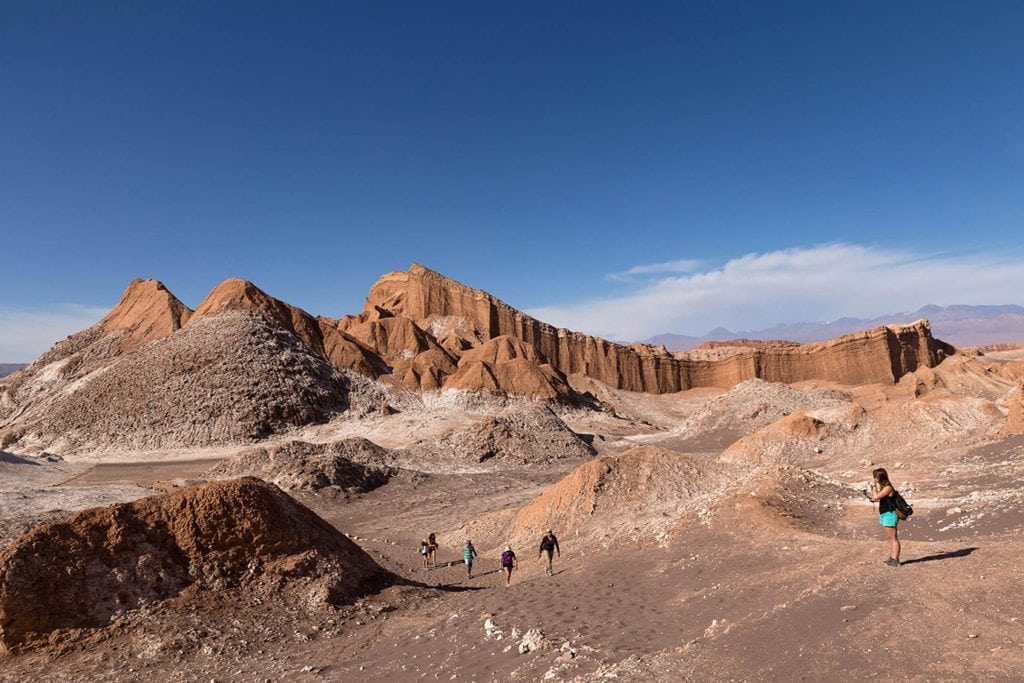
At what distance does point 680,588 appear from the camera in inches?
466


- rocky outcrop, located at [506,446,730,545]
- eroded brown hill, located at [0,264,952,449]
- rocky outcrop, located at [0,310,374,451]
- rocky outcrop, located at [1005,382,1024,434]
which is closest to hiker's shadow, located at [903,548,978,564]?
rocky outcrop, located at [506,446,730,545]

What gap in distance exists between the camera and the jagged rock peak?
214 feet

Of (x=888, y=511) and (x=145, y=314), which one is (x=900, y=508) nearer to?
(x=888, y=511)

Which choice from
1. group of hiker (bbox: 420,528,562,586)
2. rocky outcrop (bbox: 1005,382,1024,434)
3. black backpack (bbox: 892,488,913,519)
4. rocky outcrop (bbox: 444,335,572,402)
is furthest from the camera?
rocky outcrop (bbox: 444,335,572,402)

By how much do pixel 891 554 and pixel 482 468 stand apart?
3026 cm

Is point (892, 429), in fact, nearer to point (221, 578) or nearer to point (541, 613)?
point (541, 613)

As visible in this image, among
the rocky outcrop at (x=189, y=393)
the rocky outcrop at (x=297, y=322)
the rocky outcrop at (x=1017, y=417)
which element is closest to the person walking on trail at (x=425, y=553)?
the rocky outcrop at (x=1017, y=417)

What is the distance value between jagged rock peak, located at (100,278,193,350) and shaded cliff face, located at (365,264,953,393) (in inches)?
976

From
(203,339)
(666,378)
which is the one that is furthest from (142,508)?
(666,378)

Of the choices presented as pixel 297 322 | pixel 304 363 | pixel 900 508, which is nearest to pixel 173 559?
pixel 900 508

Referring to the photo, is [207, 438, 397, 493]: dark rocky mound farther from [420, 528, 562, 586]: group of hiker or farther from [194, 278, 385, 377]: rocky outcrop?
[194, 278, 385, 377]: rocky outcrop

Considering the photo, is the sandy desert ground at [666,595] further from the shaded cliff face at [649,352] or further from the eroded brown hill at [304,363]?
the shaded cliff face at [649,352]

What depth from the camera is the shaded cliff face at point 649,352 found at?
78812 mm

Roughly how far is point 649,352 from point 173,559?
80.5 metres
